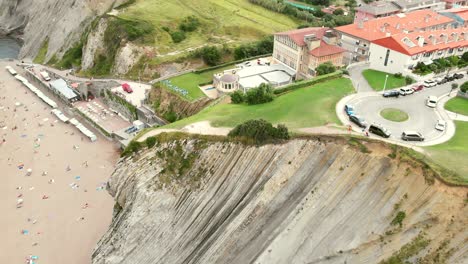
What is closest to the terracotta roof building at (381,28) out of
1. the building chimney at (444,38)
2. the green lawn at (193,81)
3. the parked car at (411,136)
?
the building chimney at (444,38)

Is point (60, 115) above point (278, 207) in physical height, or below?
below

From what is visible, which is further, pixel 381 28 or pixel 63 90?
pixel 63 90

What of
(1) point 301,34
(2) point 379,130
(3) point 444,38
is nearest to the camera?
(2) point 379,130

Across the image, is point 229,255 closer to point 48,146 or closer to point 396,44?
point 396,44

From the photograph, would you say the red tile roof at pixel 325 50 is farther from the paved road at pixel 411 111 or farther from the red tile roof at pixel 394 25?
the paved road at pixel 411 111

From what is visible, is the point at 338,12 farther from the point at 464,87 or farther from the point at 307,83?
the point at 464,87

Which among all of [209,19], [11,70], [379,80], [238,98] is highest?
[379,80]

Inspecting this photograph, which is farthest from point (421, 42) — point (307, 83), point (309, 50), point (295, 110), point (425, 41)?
point (295, 110)

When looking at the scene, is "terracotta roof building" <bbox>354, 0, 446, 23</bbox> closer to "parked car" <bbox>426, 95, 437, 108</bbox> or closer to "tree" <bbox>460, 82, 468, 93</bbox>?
"tree" <bbox>460, 82, 468, 93</bbox>
